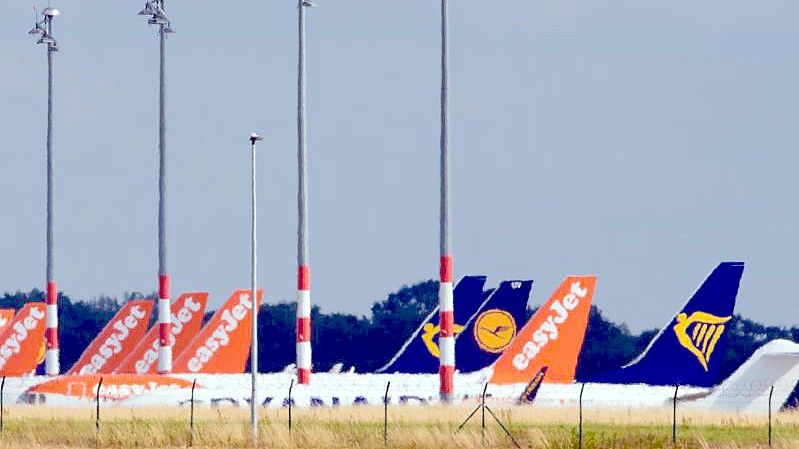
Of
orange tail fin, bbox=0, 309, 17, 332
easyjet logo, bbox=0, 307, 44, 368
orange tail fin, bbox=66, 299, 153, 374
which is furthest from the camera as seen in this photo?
orange tail fin, bbox=0, 309, 17, 332

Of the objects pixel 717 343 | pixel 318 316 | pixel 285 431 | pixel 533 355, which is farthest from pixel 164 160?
pixel 318 316

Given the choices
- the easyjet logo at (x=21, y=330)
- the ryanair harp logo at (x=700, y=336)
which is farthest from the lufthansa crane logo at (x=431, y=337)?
the easyjet logo at (x=21, y=330)

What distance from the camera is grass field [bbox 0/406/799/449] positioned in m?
A: 56.3

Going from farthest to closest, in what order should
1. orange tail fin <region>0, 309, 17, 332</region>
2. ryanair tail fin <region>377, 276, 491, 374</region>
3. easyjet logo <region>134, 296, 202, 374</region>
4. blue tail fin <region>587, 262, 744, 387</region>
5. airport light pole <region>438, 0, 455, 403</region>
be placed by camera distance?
orange tail fin <region>0, 309, 17, 332</region>, easyjet logo <region>134, 296, 202, 374</region>, ryanair tail fin <region>377, 276, 491, 374</region>, blue tail fin <region>587, 262, 744, 387</region>, airport light pole <region>438, 0, 455, 403</region>

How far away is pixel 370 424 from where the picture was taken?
64062 mm

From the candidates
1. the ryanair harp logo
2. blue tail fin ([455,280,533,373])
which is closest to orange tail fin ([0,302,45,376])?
blue tail fin ([455,280,533,373])

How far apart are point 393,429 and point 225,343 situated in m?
31.7

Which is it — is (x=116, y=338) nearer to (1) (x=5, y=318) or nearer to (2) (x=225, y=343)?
(2) (x=225, y=343)

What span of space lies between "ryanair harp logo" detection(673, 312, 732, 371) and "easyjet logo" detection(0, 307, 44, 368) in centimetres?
4168

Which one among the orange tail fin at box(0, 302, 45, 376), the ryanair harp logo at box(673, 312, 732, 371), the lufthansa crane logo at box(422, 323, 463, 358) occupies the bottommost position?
the orange tail fin at box(0, 302, 45, 376)

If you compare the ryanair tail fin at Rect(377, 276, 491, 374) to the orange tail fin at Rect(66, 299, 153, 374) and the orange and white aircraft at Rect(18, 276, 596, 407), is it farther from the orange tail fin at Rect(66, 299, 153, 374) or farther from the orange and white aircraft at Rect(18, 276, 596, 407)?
the orange tail fin at Rect(66, 299, 153, 374)

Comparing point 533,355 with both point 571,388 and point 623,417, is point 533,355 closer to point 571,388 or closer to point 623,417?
point 571,388

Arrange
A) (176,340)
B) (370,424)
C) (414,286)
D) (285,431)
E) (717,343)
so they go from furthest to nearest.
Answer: (414,286) < (176,340) < (717,343) < (370,424) < (285,431)

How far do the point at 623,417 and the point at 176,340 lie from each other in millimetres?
36181
